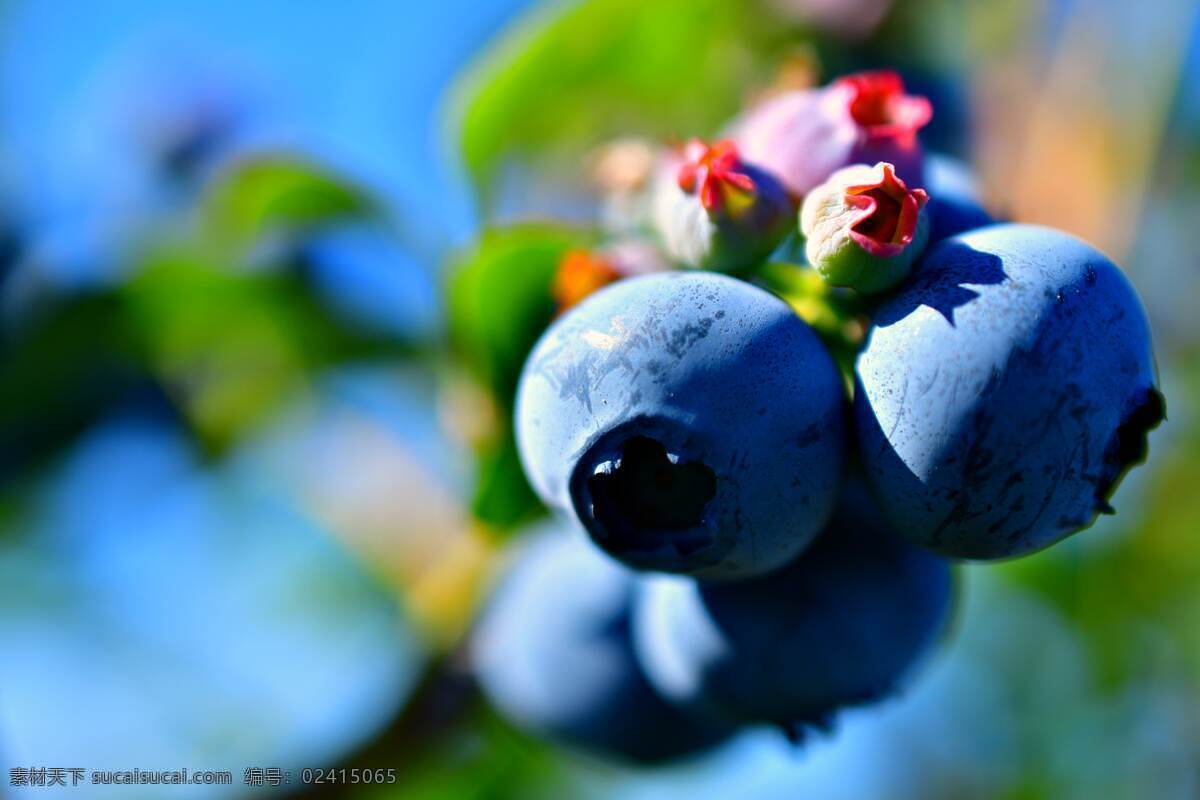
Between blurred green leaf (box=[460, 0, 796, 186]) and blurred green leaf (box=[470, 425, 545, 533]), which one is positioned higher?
blurred green leaf (box=[460, 0, 796, 186])

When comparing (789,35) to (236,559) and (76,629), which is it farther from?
(76,629)

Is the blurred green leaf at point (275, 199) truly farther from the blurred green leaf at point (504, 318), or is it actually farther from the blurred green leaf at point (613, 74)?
the blurred green leaf at point (504, 318)

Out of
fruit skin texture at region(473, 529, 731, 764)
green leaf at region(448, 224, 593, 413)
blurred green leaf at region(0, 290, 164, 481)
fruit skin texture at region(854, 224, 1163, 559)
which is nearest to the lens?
fruit skin texture at region(854, 224, 1163, 559)

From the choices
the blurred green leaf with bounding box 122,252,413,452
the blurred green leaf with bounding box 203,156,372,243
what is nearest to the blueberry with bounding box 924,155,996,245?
the blurred green leaf with bounding box 203,156,372,243

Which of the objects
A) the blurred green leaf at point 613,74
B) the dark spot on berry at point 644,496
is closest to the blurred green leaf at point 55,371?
the blurred green leaf at point 613,74

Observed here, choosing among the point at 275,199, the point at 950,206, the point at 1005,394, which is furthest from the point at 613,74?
the point at 1005,394

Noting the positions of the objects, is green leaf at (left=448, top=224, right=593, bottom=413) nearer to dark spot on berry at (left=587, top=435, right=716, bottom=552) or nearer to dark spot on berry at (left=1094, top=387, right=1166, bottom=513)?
dark spot on berry at (left=587, top=435, right=716, bottom=552)

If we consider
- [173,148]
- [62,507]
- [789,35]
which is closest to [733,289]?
[789,35]
